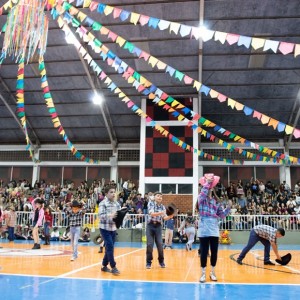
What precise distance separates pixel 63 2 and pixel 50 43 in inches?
482

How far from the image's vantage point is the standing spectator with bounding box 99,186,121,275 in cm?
652

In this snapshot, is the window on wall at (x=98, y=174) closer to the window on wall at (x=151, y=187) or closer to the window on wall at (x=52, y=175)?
the window on wall at (x=52, y=175)

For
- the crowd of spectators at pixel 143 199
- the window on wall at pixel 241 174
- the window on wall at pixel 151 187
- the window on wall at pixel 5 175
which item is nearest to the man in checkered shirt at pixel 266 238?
the crowd of spectators at pixel 143 199

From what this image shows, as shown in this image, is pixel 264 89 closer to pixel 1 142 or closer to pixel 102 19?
pixel 102 19

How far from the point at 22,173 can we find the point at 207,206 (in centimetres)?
2426

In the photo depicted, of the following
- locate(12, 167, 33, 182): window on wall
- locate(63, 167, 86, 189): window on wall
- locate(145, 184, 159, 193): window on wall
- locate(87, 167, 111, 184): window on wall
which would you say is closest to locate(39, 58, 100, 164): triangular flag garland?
locate(145, 184, 159, 193): window on wall

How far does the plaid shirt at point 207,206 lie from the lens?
6059mm

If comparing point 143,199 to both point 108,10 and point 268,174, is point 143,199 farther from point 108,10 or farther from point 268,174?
point 108,10

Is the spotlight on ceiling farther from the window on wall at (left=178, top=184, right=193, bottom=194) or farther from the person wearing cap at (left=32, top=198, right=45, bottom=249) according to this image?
the person wearing cap at (left=32, top=198, right=45, bottom=249)

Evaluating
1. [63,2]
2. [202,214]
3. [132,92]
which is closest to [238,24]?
[132,92]

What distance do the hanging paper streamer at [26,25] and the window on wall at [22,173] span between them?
21.7m

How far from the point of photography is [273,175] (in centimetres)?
2516

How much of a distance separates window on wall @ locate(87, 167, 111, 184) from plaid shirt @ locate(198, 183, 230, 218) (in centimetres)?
2096

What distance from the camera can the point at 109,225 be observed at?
6625mm
